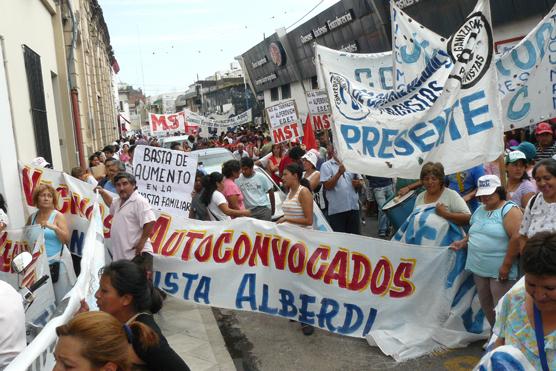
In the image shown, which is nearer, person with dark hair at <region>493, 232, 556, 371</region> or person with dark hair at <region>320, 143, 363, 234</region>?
person with dark hair at <region>493, 232, 556, 371</region>

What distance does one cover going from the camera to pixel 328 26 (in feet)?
87.8

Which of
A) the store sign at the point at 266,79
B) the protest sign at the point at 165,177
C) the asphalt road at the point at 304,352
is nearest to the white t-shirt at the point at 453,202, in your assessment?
the asphalt road at the point at 304,352

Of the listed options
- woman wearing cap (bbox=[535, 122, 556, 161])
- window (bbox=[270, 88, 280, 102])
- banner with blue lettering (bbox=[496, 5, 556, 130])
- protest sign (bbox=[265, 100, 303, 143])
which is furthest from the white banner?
window (bbox=[270, 88, 280, 102])

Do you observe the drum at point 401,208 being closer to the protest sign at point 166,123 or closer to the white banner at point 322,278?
the white banner at point 322,278

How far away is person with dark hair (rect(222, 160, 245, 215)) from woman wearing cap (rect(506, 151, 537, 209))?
3355mm

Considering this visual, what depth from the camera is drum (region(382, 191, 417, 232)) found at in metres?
6.57

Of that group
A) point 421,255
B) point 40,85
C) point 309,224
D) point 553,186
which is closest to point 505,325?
point 553,186

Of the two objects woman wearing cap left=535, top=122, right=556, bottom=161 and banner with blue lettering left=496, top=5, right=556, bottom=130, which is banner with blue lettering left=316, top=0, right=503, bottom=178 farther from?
woman wearing cap left=535, top=122, right=556, bottom=161

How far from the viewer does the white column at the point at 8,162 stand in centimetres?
780

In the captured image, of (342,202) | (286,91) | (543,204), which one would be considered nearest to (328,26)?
(286,91)

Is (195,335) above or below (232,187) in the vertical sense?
below

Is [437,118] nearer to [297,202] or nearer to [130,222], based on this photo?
[297,202]

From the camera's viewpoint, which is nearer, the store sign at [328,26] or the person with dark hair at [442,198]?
the person with dark hair at [442,198]

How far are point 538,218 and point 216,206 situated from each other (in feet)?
13.8
